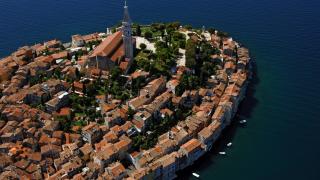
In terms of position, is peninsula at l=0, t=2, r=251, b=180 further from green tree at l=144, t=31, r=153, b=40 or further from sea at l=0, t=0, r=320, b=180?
sea at l=0, t=0, r=320, b=180

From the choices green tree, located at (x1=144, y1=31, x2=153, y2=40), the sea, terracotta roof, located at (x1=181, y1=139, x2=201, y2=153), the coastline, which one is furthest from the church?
the sea

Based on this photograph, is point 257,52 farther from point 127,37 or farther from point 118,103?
point 118,103

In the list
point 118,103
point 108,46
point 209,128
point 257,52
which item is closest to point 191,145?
point 209,128

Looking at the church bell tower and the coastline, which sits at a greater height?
the church bell tower

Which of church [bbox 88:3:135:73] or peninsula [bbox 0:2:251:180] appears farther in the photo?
church [bbox 88:3:135:73]

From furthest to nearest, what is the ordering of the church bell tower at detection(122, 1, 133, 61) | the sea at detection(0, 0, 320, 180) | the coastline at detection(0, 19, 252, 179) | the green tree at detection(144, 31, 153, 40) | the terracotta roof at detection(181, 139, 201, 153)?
the green tree at detection(144, 31, 153, 40), the church bell tower at detection(122, 1, 133, 61), the sea at detection(0, 0, 320, 180), the terracotta roof at detection(181, 139, 201, 153), the coastline at detection(0, 19, 252, 179)

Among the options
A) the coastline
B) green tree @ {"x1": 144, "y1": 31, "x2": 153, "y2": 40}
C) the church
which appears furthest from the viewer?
green tree @ {"x1": 144, "y1": 31, "x2": 153, "y2": 40}
